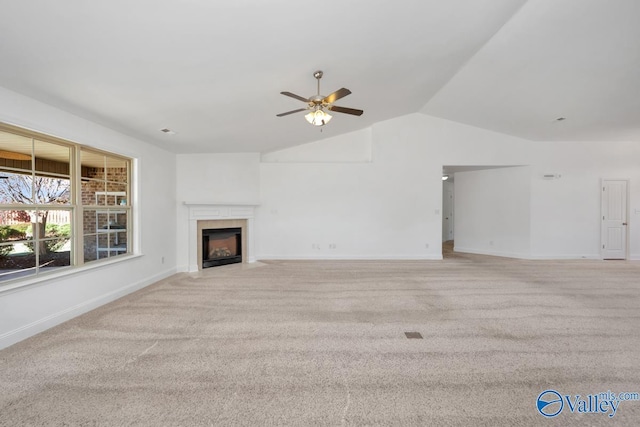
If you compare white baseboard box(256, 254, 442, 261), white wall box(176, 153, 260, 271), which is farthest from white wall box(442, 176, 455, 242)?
white wall box(176, 153, 260, 271)

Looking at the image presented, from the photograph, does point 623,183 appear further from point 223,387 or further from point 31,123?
point 31,123

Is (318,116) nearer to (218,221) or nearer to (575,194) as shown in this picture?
(218,221)

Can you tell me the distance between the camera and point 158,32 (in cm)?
206

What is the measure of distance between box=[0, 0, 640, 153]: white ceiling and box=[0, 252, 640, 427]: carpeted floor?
8.23 feet

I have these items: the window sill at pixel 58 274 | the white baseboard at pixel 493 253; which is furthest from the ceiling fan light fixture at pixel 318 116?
the white baseboard at pixel 493 253

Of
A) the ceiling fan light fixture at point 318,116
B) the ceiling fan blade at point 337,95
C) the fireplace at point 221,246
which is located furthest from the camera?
the fireplace at point 221,246

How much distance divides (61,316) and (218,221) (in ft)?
10.4

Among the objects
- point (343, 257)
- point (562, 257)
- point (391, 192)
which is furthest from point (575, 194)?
point (343, 257)

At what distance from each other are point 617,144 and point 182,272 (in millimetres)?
10540

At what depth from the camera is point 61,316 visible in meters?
2.98

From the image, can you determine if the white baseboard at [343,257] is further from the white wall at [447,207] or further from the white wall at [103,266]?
the white wall at [447,207]

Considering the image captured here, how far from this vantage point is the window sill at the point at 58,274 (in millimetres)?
2545

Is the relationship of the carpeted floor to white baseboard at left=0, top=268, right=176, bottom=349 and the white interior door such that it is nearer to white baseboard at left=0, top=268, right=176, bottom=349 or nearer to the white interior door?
white baseboard at left=0, top=268, right=176, bottom=349

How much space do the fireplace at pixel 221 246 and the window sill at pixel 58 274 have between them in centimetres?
180
